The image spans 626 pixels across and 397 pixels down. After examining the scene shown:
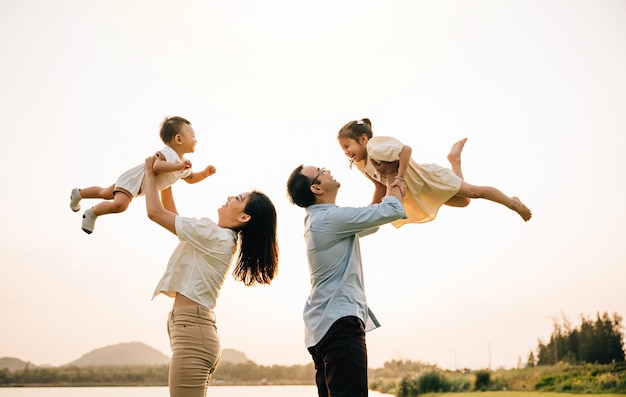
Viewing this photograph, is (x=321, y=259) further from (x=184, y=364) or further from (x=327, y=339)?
(x=184, y=364)

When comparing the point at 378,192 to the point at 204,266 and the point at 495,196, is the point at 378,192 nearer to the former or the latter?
the point at 495,196

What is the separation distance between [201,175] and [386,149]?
1.70m

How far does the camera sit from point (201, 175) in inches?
193

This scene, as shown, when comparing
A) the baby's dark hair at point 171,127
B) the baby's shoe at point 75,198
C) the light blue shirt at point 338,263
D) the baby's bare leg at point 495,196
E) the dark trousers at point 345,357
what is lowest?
the dark trousers at point 345,357

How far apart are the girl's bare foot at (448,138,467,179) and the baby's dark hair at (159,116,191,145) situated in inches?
89.1

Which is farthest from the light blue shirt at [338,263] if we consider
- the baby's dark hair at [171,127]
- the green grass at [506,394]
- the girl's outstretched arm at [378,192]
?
the green grass at [506,394]

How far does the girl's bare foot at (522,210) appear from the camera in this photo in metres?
4.89

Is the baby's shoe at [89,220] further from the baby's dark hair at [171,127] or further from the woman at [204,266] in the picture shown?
the woman at [204,266]

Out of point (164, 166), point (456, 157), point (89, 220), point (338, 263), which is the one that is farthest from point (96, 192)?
point (456, 157)

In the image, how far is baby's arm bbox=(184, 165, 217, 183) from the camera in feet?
15.9

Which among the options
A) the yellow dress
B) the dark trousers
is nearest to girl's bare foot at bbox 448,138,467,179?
the yellow dress

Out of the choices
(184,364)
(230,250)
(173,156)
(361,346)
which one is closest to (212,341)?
(184,364)

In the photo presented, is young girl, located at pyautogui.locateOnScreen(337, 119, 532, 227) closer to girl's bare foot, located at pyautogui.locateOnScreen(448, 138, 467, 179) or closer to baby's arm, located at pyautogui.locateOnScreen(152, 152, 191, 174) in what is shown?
girl's bare foot, located at pyautogui.locateOnScreen(448, 138, 467, 179)

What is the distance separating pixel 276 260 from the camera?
366 centimetres
